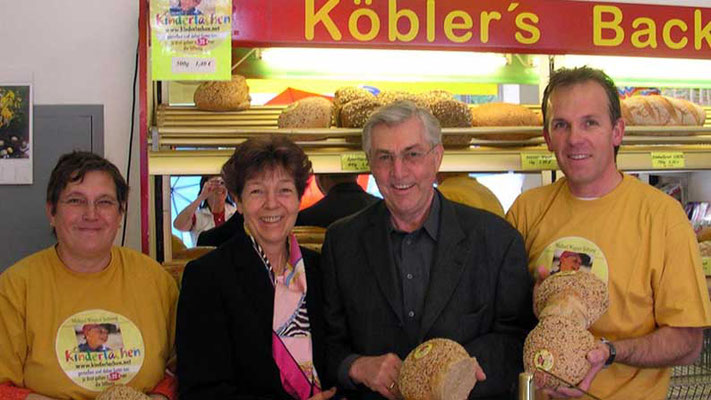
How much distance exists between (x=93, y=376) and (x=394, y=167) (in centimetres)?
110

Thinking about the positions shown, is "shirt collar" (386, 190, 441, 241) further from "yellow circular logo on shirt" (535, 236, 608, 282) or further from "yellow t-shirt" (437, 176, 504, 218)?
"yellow t-shirt" (437, 176, 504, 218)

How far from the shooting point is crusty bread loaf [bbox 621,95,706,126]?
3.09 metres

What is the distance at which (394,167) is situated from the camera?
2084 mm

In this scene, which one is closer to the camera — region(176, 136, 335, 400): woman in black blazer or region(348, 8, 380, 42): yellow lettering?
region(176, 136, 335, 400): woman in black blazer

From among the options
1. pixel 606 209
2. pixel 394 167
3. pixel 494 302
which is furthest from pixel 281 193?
pixel 606 209

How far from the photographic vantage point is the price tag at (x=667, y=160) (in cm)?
286

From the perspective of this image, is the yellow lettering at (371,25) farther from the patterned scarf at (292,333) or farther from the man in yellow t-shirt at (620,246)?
the patterned scarf at (292,333)

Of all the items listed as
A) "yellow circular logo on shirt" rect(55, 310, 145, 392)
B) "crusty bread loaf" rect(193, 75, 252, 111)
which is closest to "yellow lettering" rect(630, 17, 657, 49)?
"crusty bread loaf" rect(193, 75, 252, 111)

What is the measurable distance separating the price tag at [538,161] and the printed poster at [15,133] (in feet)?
6.86

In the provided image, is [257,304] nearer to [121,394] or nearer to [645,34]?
[121,394]

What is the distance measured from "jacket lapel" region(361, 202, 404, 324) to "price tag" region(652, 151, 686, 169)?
1254mm

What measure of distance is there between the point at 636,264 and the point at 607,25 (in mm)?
1331

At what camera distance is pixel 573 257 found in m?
2.16

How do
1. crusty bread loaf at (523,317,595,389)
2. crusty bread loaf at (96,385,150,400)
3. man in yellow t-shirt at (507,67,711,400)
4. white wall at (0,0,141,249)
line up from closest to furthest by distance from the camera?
crusty bread loaf at (523,317,595,389), crusty bread loaf at (96,385,150,400), man in yellow t-shirt at (507,67,711,400), white wall at (0,0,141,249)
